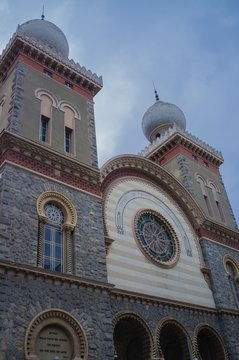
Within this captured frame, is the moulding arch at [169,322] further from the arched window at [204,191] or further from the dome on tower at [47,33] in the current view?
the dome on tower at [47,33]

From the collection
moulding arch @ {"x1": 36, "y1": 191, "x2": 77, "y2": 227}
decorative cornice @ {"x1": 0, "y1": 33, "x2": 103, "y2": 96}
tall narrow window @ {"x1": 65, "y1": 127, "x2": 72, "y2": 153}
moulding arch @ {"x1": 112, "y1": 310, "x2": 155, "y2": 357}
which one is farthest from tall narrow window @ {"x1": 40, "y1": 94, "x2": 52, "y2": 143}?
moulding arch @ {"x1": 112, "y1": 310, "x2": 155, "y2": 357}

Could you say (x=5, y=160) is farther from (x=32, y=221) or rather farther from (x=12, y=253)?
(x=12, y=253)

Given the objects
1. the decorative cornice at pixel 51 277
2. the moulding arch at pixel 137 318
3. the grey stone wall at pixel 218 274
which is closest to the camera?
the decorative cornice at pixel 51 277

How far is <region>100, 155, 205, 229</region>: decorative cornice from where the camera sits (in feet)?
73.5

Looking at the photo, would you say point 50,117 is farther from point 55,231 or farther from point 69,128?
point 55,231

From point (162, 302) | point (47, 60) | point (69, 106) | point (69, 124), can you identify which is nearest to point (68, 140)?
point (69, 124)

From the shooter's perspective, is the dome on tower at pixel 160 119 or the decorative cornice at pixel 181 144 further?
the dome on tower at pixel 160 119

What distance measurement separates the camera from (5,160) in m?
15.7

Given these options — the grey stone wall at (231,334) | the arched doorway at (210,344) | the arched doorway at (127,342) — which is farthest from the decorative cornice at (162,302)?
the arched doorway at (127,342)

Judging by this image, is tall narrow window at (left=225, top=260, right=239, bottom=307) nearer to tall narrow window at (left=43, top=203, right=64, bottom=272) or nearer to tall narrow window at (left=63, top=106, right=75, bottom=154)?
tall narrow window at (left=43, top=203, right=64, bottom=272)

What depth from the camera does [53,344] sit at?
1345cm

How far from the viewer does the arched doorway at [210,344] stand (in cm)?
1981

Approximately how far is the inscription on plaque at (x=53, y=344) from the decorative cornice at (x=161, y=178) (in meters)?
10.0

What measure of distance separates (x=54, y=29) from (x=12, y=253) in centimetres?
1674
